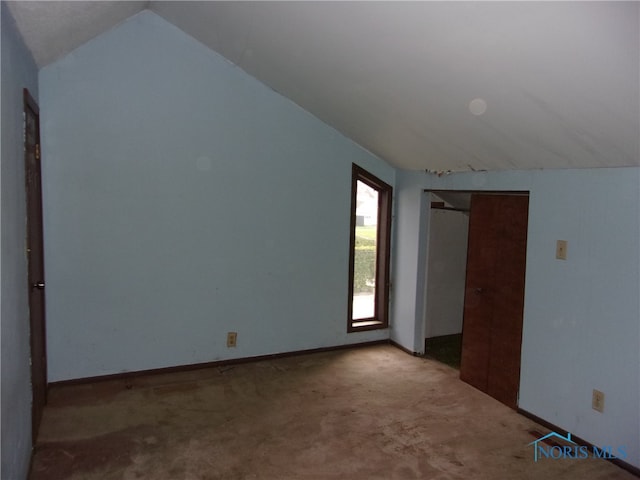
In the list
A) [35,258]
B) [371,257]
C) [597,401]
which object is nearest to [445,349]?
[371,257]

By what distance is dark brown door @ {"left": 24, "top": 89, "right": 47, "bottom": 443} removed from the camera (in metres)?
2.78

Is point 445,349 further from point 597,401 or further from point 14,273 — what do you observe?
point 14,273

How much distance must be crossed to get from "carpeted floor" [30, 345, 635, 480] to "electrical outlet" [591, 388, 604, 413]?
0.31 metres

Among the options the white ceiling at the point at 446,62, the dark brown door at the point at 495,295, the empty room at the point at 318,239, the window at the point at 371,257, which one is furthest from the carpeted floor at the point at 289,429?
the white ceiling at the point at 446,62

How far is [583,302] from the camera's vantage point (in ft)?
10.0

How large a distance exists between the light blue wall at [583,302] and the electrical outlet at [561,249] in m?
0.04

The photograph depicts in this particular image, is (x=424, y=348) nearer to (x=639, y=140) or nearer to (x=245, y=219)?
(x=245, y=219)

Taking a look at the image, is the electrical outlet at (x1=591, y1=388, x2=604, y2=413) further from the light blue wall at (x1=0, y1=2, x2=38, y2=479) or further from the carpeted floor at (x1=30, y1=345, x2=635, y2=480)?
the light blue wall at (x1=0, y1=2, x2=38, y2=479)

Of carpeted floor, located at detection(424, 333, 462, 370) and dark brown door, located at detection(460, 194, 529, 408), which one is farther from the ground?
dark brown door, located at detection(460, 194, 529, 408)

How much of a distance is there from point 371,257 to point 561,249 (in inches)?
82.9

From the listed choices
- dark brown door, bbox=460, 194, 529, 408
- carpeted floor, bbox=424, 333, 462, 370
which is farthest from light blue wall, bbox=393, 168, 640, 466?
carpeted floor, bbox=424, 333, 462, 370

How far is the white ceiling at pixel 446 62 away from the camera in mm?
2018

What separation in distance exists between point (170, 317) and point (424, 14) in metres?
3.02

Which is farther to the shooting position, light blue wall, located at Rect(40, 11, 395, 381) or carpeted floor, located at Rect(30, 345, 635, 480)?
light blue wall, located at Rect(40, 11, 395, 381)
